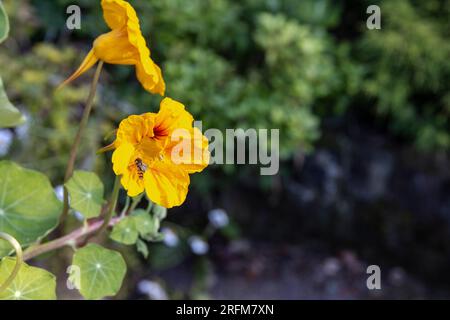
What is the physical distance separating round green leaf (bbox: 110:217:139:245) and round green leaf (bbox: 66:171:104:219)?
0.03 metres

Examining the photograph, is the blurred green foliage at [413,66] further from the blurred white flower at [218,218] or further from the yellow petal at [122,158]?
the yellow petal at [122,158]

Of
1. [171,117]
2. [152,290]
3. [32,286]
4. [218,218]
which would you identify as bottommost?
[152,290]

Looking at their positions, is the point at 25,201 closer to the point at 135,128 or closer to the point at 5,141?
the point at 135,128

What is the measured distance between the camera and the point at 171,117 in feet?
2.61

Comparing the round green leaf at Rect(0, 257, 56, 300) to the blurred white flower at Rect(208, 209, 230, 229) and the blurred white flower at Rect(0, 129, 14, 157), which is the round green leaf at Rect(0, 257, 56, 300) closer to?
the blurred white flower at Rect(0, 129, 14, 157)

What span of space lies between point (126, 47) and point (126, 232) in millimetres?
249

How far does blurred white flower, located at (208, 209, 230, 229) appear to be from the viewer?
2.60 metres

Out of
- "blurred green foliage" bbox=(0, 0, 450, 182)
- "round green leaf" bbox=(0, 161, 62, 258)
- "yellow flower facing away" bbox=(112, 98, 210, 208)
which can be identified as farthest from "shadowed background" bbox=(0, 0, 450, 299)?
"yellow flower facing away" bbox=(112, 98, 210, 208)

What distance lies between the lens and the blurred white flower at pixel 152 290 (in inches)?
83.8

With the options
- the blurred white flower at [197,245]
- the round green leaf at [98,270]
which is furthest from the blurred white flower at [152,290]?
the round green leaf at [98,270]

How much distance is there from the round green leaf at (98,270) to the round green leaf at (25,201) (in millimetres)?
63

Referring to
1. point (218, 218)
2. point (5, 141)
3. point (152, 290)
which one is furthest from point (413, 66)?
point (5, 141)
